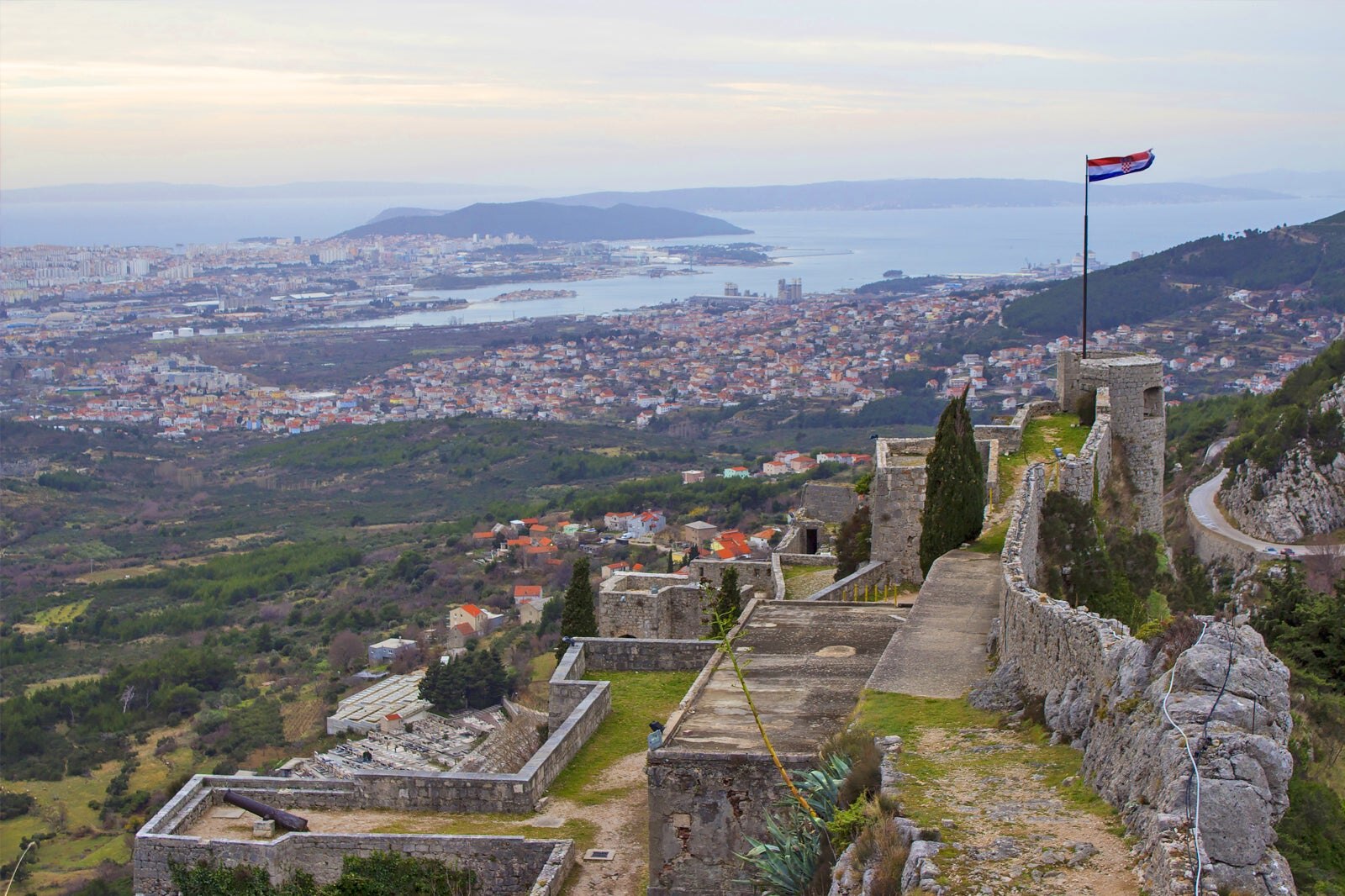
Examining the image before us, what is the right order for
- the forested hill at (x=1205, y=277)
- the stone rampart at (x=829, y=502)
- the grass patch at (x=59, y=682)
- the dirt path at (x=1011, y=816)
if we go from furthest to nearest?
the forested hill at (x=1205, y=277)
the grass patch at (x=59, y=682)
the stone rampart at (x=829, y=502)
the dirt path at (x=1011, y=816)

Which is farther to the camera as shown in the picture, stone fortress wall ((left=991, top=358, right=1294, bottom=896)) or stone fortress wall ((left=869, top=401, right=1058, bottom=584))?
stone fortress wall ((left=869, top=401, right=1058, bottom=584))

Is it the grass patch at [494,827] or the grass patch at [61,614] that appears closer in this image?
the grass patch at [494,827]

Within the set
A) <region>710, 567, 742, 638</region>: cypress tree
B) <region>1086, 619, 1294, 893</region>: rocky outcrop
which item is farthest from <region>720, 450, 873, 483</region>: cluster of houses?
<region>1086, 619, 1294, 893</region>: rocky outcrop

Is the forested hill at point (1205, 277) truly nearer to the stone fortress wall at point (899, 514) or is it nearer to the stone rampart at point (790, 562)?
the stone rampart at point (790, 562)

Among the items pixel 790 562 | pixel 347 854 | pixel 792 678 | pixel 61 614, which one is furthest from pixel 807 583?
pixel 61 614

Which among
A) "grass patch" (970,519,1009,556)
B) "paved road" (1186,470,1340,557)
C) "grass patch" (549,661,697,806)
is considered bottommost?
"paved road" (1186,470,1340,557)

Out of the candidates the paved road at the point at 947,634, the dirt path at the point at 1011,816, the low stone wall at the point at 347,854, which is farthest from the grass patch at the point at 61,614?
the dirt path at the point at 1011,816

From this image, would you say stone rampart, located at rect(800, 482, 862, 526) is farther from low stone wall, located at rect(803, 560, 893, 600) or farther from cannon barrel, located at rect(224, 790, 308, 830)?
cannon barrel, located at rect(224, 790, 308, 830)

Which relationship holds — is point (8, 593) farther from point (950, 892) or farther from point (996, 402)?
point (950, 892)
